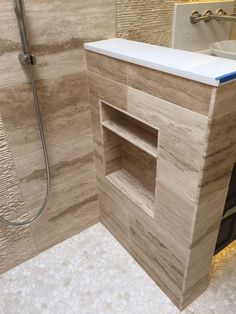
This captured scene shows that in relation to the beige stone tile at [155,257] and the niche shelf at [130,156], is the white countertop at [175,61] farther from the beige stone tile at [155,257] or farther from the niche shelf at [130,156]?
the beige stone tile at [155,257]

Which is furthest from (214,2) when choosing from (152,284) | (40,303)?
(40,303)

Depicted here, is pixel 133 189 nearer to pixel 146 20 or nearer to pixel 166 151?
pixel 166 151

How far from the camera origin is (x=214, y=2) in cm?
146

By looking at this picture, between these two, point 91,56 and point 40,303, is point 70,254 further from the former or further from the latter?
point 91,56

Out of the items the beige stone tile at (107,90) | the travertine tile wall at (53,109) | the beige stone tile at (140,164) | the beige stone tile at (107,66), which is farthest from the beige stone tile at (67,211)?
the beige stone tile at (107,66)

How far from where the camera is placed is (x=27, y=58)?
1041 millimetres

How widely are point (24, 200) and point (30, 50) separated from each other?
73 cm

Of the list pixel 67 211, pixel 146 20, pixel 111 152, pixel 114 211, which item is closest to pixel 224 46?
pixel 146 20

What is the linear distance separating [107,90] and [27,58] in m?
0.36

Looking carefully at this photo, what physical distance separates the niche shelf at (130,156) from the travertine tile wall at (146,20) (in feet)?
1.33

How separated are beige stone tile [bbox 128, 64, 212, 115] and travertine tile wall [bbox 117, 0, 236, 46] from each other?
1.38 feet

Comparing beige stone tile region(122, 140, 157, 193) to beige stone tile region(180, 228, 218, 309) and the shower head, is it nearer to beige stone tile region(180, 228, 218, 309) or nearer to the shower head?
beige stone tile region(180, 228, 218, 309)

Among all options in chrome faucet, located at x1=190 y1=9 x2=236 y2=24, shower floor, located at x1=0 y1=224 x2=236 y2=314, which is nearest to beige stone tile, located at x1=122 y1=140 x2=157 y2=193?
shower floor, located at x1=0 y1=224 x2=236 y2=314

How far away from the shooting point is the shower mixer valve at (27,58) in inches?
40.9
